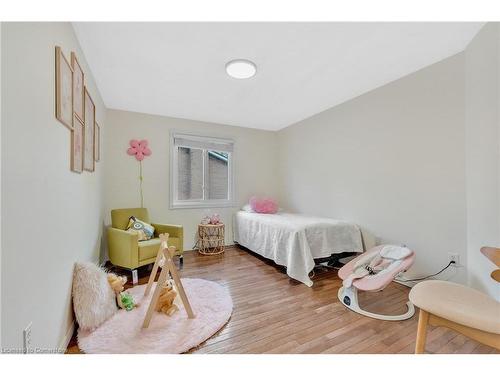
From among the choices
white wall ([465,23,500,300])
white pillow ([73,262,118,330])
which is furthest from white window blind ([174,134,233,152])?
white wall ([465,23,500,300])

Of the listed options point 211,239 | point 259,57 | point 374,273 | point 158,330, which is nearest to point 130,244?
point 158,330

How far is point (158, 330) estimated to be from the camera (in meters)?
1.54

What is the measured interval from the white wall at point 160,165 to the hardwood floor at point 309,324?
46.9 inches

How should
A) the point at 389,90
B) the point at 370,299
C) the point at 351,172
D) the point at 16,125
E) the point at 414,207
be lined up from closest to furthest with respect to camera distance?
the point at 16,125, the point at 370,299, the point at 414,207, the point at 389,90, the point at 351,172

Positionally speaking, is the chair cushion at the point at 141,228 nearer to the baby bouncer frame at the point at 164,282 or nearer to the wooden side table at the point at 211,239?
the wooden side table at the point at 211,239

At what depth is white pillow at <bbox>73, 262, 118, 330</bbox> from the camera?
151 centimetres

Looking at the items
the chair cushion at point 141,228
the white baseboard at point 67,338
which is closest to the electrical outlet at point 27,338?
the white baseboard at point 67,338

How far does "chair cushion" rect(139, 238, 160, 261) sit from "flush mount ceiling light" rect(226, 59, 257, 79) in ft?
6.91

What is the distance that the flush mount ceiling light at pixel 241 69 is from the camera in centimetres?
197

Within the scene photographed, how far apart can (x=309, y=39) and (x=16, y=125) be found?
6.13 feet

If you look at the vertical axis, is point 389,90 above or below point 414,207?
above
